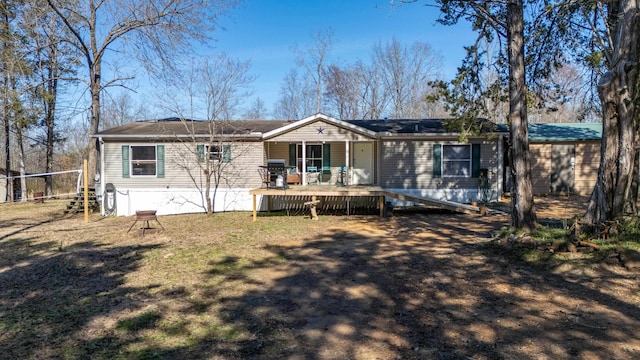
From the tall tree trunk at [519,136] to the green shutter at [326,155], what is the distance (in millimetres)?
8473

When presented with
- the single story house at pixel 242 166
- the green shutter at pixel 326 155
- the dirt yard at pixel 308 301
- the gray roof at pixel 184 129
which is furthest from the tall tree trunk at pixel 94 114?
the green shutter at pixel 326 155

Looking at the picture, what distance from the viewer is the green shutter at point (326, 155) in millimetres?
15227

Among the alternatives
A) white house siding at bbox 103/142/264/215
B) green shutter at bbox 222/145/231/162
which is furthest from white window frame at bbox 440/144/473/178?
green shutter at bbox 222/145/231/162

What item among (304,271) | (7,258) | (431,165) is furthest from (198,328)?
(431,165)

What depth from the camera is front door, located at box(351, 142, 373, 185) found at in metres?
15.3

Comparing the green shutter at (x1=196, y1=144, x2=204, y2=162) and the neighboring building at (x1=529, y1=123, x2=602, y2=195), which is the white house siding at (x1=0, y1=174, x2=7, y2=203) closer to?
the green shutter at (x1=196, y1=144, x2=204, y2=162)

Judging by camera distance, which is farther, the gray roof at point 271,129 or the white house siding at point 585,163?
the white house siding at point 585,163

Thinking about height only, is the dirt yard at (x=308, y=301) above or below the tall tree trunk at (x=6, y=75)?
below

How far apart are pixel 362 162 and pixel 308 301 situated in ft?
35.7

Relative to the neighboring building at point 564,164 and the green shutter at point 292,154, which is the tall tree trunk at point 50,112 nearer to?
the green shutter at point 292,154

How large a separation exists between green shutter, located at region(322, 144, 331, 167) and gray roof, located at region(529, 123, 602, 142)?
7728 mm

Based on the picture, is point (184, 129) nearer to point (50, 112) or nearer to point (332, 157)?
point (332, 157)

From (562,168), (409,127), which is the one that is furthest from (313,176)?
(562,168)

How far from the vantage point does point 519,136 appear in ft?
23.9
